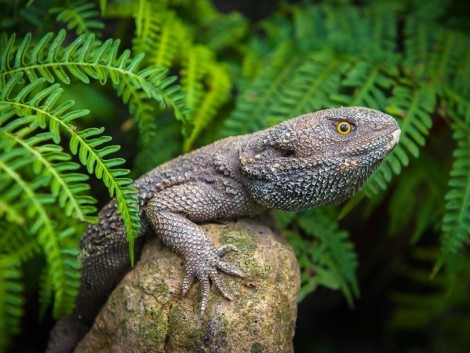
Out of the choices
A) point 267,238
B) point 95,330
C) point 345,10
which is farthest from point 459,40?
point 95,330

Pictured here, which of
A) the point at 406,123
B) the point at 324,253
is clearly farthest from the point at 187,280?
the point at 406,123

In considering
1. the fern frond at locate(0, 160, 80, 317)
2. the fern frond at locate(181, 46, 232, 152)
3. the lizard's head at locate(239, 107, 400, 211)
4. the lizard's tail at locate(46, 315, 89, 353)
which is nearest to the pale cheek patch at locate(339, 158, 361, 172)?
the lizard's head at locate(239, 107, 400, 211)

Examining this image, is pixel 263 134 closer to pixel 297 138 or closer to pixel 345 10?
pixel 297 138

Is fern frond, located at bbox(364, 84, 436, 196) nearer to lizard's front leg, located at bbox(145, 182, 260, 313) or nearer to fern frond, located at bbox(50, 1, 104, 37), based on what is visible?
lizard's front leg, located at bbox(145, 182, 260, 313)

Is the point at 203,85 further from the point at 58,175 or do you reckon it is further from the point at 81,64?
the point at 58,175

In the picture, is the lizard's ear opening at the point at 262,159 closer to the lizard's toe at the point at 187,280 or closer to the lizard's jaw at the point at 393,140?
the lizard's jaw at the point at 393,140

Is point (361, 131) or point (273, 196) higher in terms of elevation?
point (361, 131)
